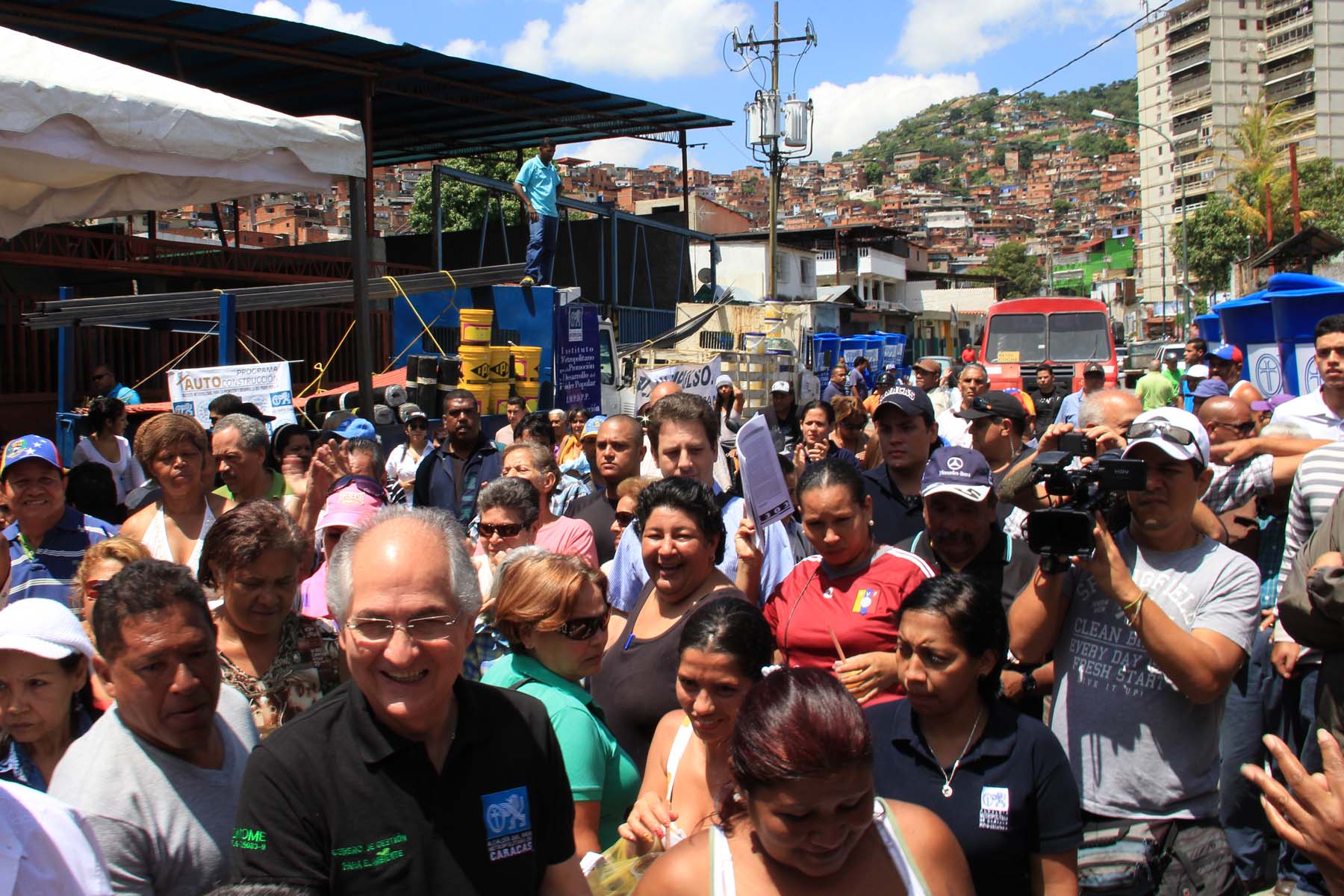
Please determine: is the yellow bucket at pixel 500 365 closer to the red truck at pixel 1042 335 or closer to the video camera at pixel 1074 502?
the video camera at pixel 1074 502

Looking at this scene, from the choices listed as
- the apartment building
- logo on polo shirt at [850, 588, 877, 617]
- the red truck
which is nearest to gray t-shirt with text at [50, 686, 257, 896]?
logo on polo shirt at [850, 588, 877, 617]

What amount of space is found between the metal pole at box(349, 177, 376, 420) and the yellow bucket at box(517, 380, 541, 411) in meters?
4.25

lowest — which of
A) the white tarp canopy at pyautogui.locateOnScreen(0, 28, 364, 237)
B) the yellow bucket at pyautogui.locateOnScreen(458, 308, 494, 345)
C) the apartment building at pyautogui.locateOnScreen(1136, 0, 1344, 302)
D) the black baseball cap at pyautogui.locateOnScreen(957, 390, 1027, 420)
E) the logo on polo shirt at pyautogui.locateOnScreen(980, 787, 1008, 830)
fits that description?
the logo on polo shirt at pyautogui.locateOnScreen(980, 787, 1008, 830)

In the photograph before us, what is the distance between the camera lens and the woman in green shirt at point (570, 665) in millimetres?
2814

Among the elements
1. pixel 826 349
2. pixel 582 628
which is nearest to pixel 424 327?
pixel 582 628

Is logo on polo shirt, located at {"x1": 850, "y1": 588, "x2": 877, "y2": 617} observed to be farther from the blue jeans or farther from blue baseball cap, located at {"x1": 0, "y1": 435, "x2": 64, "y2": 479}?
the blue jeans

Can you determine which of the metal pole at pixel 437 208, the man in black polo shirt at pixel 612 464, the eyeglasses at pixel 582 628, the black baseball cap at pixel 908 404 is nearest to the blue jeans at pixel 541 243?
the metal pole at pixel 437 208

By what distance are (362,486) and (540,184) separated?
1011 cm

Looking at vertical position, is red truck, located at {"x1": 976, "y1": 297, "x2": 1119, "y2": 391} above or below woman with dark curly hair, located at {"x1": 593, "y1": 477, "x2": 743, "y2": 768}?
above

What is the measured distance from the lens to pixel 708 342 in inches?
960

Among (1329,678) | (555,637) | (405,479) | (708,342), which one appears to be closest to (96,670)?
(555,637)

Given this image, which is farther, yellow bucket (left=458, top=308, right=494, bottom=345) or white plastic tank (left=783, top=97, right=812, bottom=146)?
white plastic tank (left=783, top=97, right=812, bottom=146)

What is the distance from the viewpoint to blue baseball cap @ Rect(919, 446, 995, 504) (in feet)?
12.3

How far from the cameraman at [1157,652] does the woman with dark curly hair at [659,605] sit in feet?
3.27
